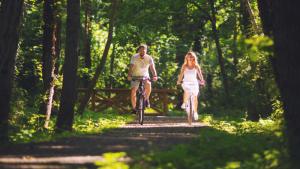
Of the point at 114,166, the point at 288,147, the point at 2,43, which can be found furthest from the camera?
the point at 2,43

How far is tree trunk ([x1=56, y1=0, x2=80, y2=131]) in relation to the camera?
14.2 meters

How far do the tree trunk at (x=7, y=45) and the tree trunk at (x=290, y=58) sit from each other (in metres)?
4.97

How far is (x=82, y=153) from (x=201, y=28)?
32.1 metres

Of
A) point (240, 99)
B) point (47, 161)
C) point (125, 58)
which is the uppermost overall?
point (125, 58)

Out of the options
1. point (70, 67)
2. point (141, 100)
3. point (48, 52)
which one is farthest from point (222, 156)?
point (48, 52)

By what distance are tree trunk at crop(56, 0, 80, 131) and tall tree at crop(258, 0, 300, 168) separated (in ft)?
23.1

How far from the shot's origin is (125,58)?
47.5 meters

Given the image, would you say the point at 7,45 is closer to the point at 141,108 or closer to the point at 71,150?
the point at 71,150

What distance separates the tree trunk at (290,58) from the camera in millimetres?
7656

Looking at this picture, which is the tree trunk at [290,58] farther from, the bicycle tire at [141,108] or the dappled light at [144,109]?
the bicycle tire at [141,108]

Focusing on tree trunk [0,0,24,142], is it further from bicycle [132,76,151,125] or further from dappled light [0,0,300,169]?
bicycle [132,76,151,125]

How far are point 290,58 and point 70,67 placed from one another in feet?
24.2

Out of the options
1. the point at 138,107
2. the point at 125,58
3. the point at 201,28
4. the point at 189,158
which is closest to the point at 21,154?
the point at 189,158

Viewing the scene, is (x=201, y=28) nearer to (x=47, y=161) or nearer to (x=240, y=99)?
(x=240, y=99)
